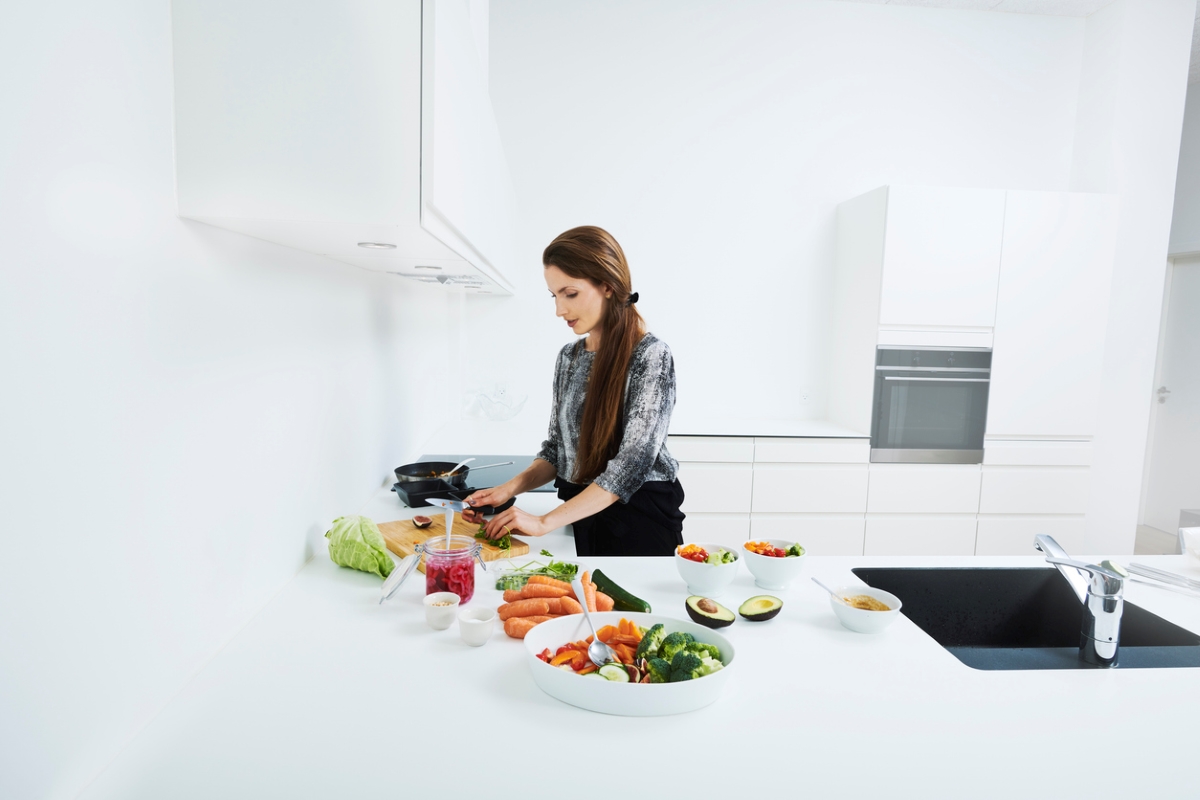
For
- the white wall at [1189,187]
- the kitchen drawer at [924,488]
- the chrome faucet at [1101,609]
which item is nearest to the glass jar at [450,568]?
the chrome faucet at [1101,609]

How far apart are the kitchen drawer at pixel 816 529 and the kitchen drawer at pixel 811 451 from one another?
280mm

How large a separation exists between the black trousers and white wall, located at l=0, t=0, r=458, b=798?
0.79 metres

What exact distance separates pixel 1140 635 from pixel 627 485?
1.13 m

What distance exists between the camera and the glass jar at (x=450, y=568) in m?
1.26

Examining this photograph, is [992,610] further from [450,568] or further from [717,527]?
[717,527]

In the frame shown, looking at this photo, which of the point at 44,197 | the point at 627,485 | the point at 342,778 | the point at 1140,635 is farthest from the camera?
the point at 627,485

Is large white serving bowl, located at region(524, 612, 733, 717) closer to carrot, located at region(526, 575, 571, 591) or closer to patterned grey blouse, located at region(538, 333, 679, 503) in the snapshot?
carrot, located at region(526, 575, 571, 591)

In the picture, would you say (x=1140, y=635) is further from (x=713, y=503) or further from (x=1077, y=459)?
(x=1077, y=459)

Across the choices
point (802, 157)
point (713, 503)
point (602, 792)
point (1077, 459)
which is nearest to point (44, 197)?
point (602, 792)

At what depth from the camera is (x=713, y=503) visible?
11.1 feet

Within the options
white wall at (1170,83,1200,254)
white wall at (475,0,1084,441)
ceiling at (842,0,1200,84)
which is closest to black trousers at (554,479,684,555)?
white wall at (475,0,1084,441)

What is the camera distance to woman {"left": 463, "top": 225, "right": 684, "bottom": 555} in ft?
5.36

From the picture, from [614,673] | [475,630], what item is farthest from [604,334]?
[614,673]

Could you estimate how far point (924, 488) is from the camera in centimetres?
347
